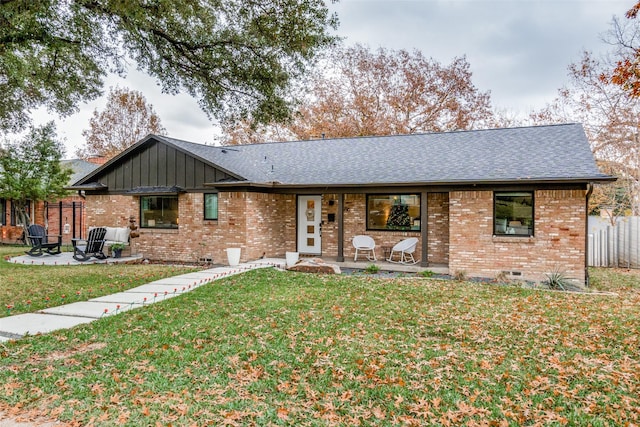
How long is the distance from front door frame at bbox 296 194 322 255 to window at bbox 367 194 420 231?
1.86 meters

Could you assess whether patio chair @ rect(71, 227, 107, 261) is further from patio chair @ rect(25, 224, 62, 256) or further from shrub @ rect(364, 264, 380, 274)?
shrub @ rect(364, 264, 380, 274)

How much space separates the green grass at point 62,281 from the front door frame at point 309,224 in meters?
4.19

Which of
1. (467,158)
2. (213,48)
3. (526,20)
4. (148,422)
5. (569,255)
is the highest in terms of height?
(526,20)

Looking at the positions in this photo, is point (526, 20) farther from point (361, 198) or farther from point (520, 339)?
point (520, 339)

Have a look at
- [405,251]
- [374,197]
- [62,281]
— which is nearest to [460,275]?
[405,251]

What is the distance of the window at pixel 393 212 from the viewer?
42.4ft

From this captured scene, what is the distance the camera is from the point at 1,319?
6438 millimetres

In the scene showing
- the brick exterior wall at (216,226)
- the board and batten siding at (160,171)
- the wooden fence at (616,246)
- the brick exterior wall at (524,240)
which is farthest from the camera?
the wooden fence at (616,246)

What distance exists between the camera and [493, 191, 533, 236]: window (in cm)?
1094

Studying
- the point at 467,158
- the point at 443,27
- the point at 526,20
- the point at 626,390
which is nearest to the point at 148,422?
the point at 626,390

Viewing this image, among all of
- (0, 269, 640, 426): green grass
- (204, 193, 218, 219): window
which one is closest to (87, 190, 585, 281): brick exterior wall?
(204, 193, 218, 219): window

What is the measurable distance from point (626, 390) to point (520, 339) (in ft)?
5.37

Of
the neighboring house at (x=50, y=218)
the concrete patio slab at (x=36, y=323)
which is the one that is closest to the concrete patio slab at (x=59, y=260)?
the neighboring house at (x=50, y=218)

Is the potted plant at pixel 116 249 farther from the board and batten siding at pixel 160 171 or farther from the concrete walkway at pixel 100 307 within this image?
the concrete walkway at pixel 100 307
